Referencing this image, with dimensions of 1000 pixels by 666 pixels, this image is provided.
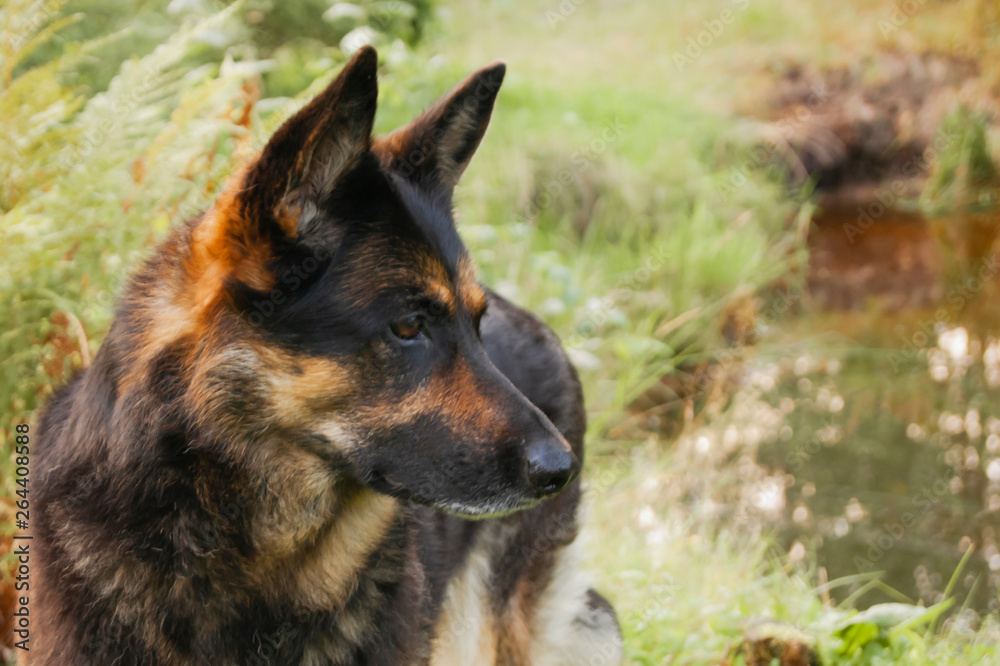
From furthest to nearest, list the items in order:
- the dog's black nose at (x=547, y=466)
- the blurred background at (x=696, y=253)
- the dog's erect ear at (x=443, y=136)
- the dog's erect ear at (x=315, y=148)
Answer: the blurred background at (x=696, y=253)
the dog's erect ear at (x=443, y=136)
the dog's black nose at (x=547, y=466)
the dog's erect ear at (x=315, y=148)

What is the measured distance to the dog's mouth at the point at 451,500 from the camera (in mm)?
2266

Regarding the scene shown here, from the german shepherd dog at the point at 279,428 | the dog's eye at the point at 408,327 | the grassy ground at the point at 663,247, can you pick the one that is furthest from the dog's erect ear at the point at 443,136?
the grassy ground at the point at 663,247

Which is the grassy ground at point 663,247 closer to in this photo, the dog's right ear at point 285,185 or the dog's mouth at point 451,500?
the dog's mouth at point 451,500

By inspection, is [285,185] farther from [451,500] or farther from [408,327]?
[451,500]

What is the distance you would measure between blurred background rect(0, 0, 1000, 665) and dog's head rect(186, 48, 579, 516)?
0.97m

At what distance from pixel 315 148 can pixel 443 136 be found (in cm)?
67

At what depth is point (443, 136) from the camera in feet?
8.77

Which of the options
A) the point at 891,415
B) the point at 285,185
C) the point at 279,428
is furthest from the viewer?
the point at 891,415

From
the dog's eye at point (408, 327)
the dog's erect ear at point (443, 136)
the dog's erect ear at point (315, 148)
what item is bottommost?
the dog's eye at point (408, 327)

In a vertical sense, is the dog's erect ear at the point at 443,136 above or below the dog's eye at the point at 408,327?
above

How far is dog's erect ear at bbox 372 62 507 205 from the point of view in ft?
8.46

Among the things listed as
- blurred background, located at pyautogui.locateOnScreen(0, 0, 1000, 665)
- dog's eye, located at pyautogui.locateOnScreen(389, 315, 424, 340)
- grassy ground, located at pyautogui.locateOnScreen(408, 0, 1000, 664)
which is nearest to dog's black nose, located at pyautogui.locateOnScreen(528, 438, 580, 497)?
dog's eye, located at pyautogui.locateOnScreen(389, 315, 424, 340)

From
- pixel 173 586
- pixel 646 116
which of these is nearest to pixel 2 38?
pixel 173 586

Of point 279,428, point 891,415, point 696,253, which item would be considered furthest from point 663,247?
point 279,428
